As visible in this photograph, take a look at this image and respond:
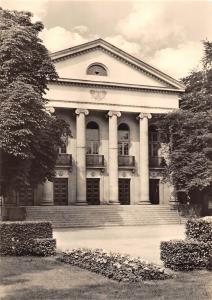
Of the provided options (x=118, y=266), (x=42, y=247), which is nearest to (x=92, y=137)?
(x=42, y=247)

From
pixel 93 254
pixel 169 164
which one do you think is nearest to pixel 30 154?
pixel 93 254

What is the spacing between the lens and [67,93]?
3888 centimetres

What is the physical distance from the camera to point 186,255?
12.2 m

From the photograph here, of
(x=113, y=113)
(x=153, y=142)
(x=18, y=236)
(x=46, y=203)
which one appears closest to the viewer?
(x=18, y=236)

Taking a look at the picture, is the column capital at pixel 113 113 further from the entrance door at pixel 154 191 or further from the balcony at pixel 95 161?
the entrance door at pixel 154 191

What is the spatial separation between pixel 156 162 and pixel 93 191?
6250 mm

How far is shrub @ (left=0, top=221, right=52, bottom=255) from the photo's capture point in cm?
1508

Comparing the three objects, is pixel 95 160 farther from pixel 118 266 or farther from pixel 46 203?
pixel 118 266

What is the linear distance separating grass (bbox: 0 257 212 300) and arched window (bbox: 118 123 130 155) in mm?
30022

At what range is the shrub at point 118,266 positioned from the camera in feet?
35.6

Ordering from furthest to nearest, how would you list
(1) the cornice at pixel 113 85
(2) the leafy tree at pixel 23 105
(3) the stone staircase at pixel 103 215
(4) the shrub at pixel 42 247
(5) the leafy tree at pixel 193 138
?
1. (1) the cornice at pixel 113 85
2. (5) the leafy tree at pixel 193 138
3. (3) the stone staircase at pixel 103 215
4. (2) the leafy tree at pixel 23 105
5. (4) the shrub at pixel 42 247

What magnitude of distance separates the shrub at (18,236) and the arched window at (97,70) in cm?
2597

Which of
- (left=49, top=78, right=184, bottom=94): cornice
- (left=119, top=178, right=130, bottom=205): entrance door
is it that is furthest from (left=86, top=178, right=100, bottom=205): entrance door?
(left=49, top=78, right=184, bottom=94): cornice

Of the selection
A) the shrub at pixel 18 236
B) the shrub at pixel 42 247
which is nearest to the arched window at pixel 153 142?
the shrub at pixel 18 236
